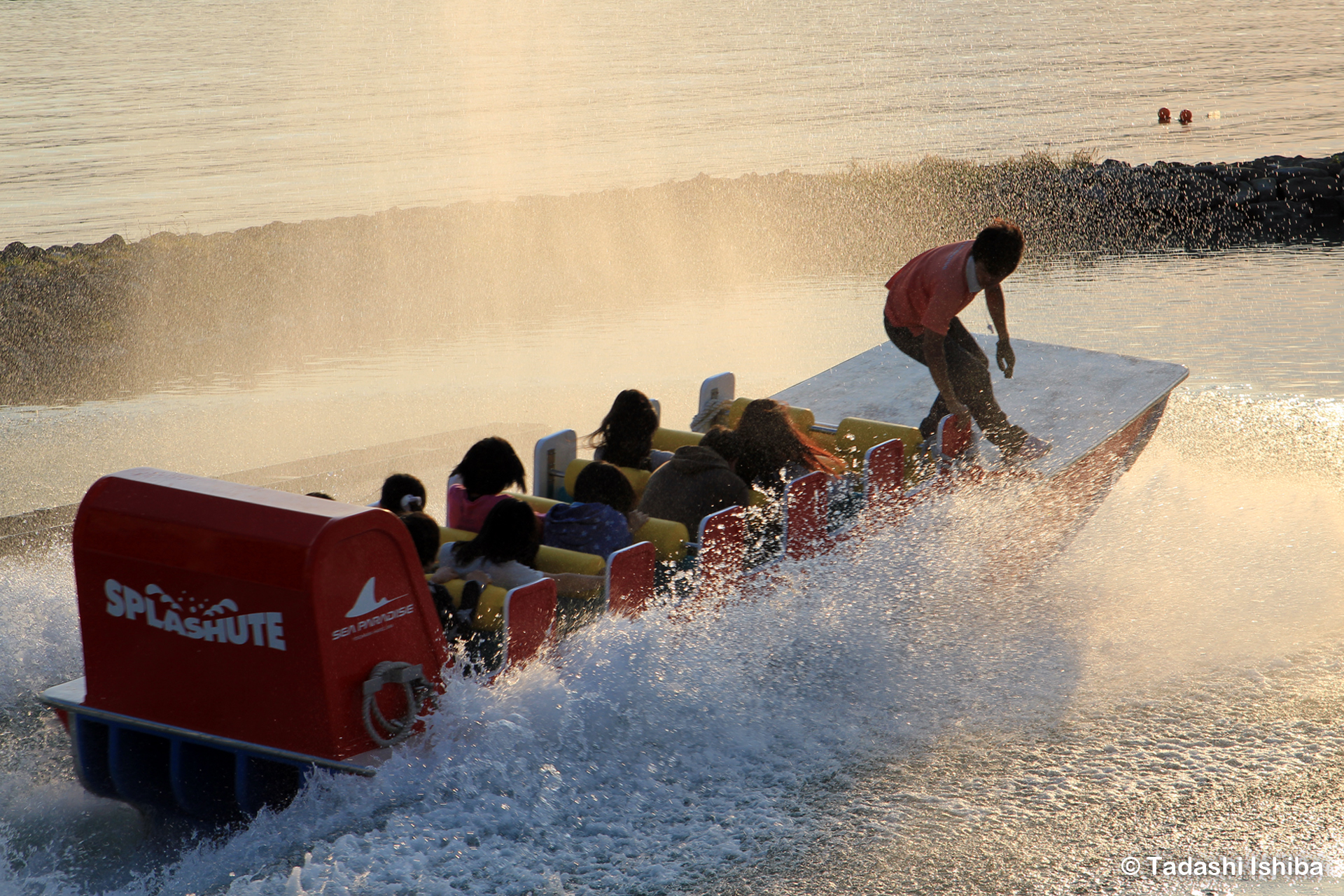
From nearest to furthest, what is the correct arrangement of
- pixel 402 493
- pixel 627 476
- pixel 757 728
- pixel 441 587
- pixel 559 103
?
pixel 441 587
pixel 757 728
pixel 402 493
pixel 627 476
pixel 559 103

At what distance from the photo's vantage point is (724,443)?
586 cm

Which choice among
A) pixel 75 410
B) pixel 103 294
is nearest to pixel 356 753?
pixel 75 410

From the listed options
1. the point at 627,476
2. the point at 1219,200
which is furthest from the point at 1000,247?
the point at 1219,200

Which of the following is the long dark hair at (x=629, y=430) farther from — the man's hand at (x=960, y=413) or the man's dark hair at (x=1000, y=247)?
the man's dark hair at (x=1000, y=247)

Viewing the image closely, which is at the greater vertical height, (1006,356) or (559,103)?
(559,103)

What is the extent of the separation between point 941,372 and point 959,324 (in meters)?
0.61

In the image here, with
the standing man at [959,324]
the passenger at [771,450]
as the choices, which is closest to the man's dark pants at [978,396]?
the standing man at [959,324]

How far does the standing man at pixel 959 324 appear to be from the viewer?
244 inches

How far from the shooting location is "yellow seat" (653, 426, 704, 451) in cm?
662

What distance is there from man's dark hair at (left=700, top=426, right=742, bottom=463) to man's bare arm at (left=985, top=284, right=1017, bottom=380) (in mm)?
1734

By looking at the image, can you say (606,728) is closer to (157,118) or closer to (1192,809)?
(1192,809)

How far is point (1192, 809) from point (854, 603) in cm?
177
